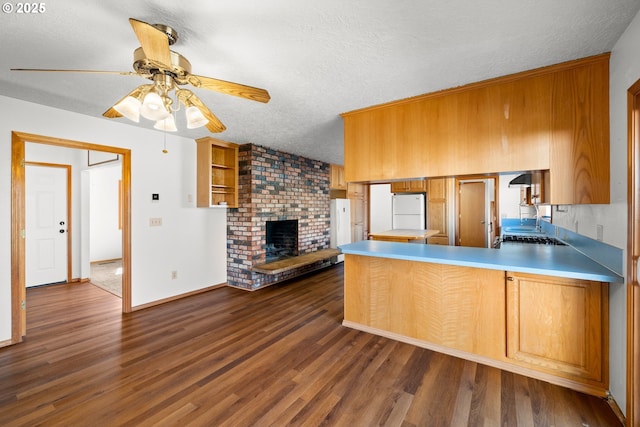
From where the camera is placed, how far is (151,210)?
3508 millimetres

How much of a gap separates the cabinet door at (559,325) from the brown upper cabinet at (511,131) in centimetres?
61

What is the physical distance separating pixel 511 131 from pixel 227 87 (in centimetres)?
212

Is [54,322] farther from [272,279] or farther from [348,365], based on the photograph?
[348,365]

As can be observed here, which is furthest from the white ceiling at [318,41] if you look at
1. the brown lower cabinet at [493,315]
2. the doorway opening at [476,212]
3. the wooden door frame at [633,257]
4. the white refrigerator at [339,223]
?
the doorway opening at [476,212]

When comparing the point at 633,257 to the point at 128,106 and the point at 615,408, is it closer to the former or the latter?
the point at 615,408

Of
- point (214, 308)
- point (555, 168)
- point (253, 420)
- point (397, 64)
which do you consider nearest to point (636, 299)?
point (555, 168)

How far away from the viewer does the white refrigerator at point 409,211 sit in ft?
19.1

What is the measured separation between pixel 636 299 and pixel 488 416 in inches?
40.6

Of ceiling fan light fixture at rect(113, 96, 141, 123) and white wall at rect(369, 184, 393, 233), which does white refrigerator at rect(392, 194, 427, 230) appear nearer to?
white wall at rect(369, 184, 393, 233)

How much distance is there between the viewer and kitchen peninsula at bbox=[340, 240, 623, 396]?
1823mm

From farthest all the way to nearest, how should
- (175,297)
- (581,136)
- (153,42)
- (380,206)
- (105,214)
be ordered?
(380,206)
(105,214)
(175,297)
(581,136)
(153,42)

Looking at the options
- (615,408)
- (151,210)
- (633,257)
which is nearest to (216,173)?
(151,210)
